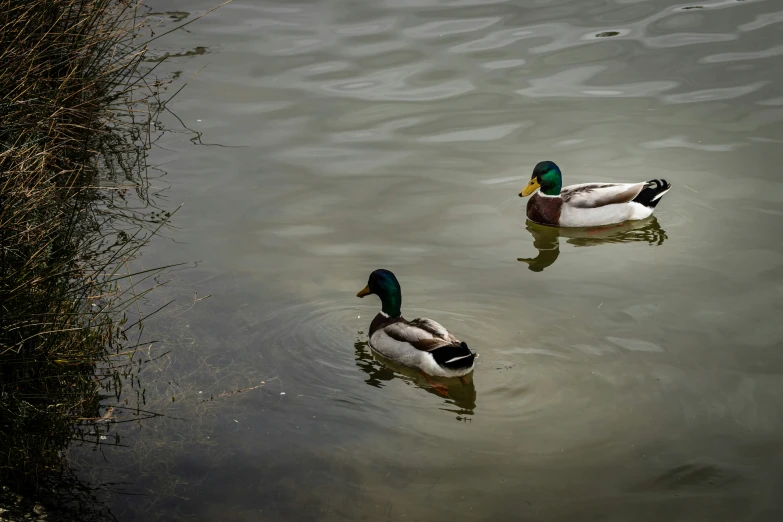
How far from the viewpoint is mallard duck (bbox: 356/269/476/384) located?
6.65 meters

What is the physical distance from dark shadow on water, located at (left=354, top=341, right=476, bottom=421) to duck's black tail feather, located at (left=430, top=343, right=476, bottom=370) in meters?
0.22

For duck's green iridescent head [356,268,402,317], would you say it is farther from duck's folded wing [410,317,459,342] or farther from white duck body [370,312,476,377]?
duck's folded wing [410,317,459,342]

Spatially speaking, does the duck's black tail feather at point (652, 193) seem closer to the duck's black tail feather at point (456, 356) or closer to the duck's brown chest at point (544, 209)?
the duck's brown chest at point (544, 209)

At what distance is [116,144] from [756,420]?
7.05m

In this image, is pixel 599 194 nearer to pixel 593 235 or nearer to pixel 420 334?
pixel 593 235

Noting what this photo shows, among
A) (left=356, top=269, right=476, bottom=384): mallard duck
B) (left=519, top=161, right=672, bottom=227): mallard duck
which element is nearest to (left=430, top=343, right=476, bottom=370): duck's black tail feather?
(left=356, top=269, right=476, bottom=384): mallard duck

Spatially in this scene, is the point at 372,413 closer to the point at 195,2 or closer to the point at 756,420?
the point at 756,420

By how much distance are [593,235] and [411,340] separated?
319 cm

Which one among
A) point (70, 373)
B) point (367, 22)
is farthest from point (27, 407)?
point (367, 22)

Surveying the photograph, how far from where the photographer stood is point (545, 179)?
9.60 metres

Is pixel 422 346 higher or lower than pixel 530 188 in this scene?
lower

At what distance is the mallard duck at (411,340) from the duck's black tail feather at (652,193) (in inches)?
119

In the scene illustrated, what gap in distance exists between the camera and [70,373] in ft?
18.5

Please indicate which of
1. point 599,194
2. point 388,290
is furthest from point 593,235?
point 388,290
